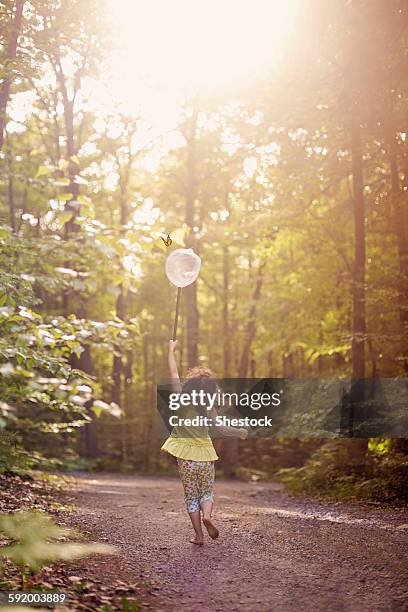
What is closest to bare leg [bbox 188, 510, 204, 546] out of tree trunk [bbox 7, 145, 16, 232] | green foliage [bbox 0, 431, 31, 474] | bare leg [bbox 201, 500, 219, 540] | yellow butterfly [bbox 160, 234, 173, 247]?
bare leg [bbox 201, 500, 219, 540]

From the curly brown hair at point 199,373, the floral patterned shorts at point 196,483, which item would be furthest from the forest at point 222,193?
the floral patterned shorts at point 196,483

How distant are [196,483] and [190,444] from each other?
47cm

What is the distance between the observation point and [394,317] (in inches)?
602

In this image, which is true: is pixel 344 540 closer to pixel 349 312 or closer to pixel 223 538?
pixel 223 538

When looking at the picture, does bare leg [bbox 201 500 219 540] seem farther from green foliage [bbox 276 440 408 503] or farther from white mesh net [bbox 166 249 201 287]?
green foliage [bbox 276 440 408 503]

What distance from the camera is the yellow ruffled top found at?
7.86 metres

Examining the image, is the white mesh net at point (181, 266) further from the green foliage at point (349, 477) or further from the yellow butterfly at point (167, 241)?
the green foliage at point (349, 477)

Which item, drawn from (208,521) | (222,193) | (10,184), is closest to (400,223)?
(208,521)

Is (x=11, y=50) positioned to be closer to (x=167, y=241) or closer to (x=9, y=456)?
(x=167, y=241)

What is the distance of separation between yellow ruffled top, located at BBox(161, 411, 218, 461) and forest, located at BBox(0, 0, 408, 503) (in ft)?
3.43

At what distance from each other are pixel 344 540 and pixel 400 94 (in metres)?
8.83

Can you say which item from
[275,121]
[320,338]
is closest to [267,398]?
[320,338]

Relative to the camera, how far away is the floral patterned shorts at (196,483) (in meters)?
7.88

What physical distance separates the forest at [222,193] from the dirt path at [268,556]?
1.75 m
